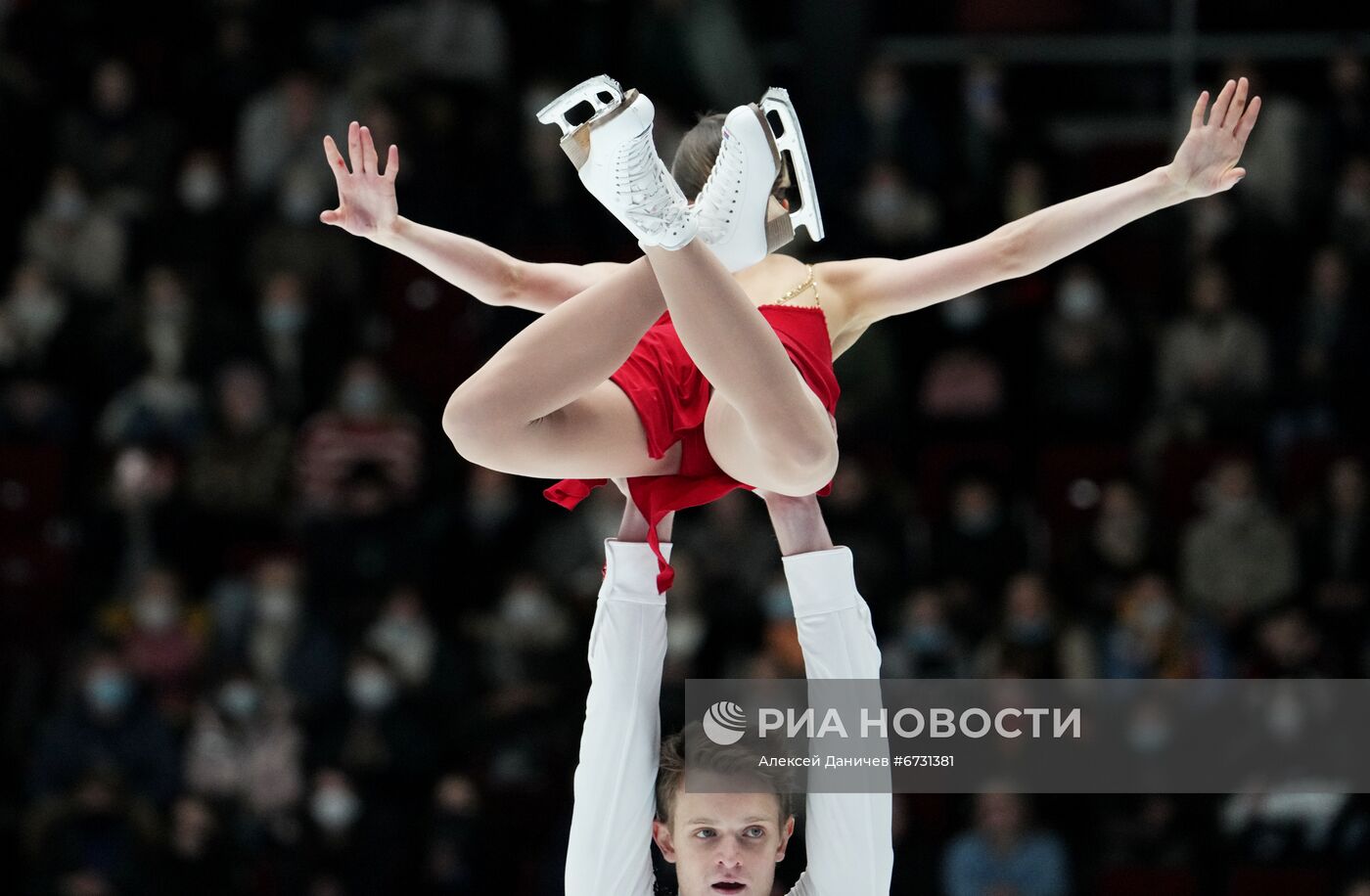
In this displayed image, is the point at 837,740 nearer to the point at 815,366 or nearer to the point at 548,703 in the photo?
the point at 815,366

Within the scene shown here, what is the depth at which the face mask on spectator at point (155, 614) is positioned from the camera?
29.5 feet

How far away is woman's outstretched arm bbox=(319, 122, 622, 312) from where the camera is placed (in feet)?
15.2

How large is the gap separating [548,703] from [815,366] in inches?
162

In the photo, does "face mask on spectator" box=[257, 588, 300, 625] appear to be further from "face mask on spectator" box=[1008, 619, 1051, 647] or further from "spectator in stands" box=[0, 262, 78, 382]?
"face mask on spectator" box=[1008, 619, 1051, 647]

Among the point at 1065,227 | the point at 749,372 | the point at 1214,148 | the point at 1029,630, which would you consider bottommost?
the point at 749,372

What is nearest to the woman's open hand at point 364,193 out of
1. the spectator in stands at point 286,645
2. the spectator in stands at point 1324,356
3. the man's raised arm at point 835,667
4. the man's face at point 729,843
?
the man's raised arm at point 835,667

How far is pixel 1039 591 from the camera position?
8422mm

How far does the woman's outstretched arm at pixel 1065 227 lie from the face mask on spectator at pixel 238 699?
4.77 meters

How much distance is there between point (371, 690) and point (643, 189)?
207 inches

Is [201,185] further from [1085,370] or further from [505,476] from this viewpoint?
[1085,370]

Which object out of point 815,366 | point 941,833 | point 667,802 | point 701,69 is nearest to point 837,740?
point 667,802

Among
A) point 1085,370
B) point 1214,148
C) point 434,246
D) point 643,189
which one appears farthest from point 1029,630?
point 643,189

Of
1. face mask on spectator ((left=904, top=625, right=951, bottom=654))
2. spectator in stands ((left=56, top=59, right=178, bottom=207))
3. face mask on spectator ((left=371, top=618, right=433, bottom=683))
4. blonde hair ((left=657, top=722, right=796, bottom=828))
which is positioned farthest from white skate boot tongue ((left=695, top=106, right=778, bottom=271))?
spectator in stands ((left=56, top=59, right=178, bottom=207))

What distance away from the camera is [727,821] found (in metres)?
4.38
